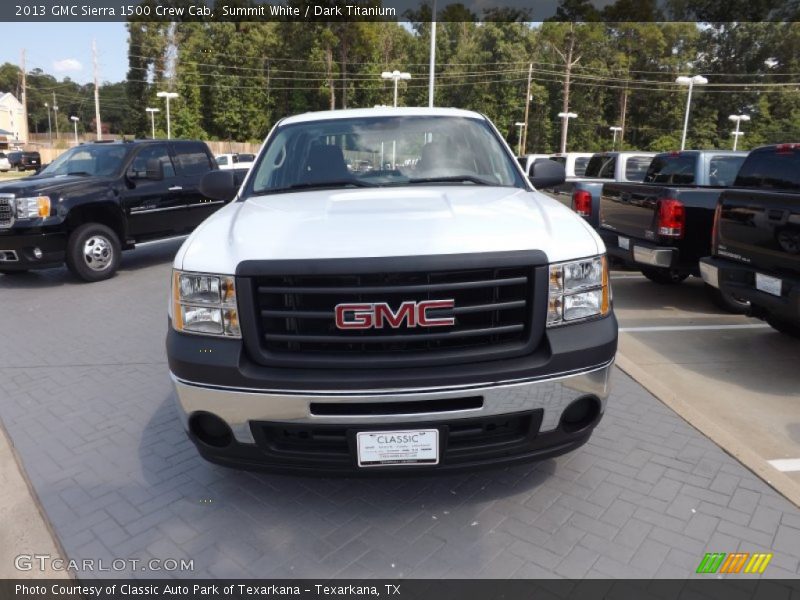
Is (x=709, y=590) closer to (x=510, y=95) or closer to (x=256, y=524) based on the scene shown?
(x=256, y=524)

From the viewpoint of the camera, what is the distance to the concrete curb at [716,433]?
10.7ft

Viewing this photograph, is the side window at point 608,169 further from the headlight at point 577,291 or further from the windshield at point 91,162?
the headlight at point 577,291

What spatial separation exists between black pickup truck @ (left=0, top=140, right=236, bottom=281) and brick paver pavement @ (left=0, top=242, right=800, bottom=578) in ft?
15.4

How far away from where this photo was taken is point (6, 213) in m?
8.11

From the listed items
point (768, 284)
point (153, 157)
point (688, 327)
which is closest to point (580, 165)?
point (688, 327)

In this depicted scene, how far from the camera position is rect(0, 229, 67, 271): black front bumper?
8.14 metres

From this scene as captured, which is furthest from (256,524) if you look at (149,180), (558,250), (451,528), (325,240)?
(149,180)

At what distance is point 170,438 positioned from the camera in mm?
3875

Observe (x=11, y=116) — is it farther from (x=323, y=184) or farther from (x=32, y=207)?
(x=323, y=184)

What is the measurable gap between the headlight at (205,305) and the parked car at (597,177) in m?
7.78

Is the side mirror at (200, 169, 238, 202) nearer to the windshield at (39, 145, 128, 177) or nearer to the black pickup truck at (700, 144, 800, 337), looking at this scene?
the black pickup truck at (700, 144, 800, 337)

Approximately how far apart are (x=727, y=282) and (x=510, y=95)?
6542 cm

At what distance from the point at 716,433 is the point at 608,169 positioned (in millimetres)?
8918

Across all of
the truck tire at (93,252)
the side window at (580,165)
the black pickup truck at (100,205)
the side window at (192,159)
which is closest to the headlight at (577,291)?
the black pickup truck at (100,205)
